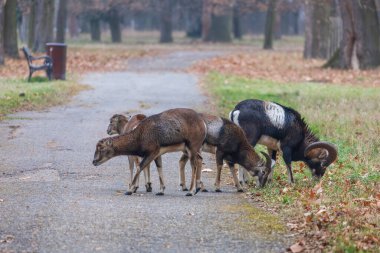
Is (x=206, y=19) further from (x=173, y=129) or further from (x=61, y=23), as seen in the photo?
(x=173, y=129)

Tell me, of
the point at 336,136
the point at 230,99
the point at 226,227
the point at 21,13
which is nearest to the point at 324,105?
the point at 230,99

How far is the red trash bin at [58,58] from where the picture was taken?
101ft

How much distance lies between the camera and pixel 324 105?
23.3 meters

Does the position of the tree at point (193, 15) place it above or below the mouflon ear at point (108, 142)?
below

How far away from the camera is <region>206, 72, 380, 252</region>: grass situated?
31.9 ft

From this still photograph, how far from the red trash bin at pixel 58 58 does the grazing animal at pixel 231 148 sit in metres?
18.6

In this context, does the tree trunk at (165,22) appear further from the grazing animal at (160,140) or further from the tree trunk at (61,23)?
the grazing animal at (160,140)

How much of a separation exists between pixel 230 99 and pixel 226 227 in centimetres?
1501

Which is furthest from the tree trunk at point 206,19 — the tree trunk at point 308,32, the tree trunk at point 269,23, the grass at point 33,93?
the grass at point 33,93

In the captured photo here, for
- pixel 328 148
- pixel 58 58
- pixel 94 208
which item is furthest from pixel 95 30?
pixel 94 208

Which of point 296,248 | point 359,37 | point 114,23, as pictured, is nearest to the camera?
point 296,248

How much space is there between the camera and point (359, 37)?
3700cm

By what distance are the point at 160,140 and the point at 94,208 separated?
149cm

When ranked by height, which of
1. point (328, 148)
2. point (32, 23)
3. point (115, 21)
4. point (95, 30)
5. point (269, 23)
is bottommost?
point (95, 30)
